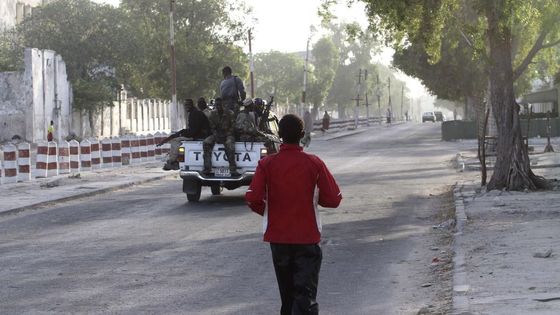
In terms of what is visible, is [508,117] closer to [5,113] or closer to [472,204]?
[472,204]

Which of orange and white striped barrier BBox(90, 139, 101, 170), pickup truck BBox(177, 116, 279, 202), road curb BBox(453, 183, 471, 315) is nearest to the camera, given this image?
road curb BBox(453, 183, 471, 315)

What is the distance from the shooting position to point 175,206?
19094mm

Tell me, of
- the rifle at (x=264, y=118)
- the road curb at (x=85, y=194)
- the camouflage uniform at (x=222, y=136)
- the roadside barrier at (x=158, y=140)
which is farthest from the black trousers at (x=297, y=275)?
the roadside barrier at (x=158, y=140)

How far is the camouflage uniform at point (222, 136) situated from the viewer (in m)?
19.4

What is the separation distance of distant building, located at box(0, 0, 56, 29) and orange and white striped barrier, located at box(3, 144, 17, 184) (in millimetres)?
55327

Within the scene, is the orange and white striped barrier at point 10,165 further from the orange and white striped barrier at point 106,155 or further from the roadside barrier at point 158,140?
the roadside barrier at point 158,140

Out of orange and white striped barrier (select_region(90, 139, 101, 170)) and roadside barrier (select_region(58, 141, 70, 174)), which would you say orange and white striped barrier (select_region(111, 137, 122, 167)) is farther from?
roadside barrier (select_region(58, 141, 70, 174))

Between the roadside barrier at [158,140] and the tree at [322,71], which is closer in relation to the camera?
the roadside barrier at [158,140]

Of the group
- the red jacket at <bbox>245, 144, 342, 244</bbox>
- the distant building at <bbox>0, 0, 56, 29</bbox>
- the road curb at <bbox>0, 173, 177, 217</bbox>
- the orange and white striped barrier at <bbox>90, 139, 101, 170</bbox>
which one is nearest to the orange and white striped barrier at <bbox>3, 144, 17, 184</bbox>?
the road curb at <bbox>0, 173, 177, 217</bbox>

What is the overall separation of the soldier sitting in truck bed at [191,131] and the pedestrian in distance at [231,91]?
1.94 feet

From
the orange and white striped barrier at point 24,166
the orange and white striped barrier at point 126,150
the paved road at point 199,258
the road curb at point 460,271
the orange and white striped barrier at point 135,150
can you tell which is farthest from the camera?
the orange and white striped barrier at point 135,150

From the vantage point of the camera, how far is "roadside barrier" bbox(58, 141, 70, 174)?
95.7 ft

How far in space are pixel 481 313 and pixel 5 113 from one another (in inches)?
2095

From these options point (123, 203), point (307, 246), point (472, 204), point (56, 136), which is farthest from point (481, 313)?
point (56, 136)
